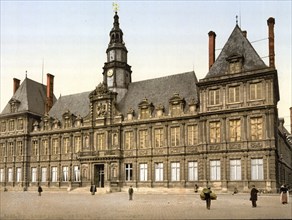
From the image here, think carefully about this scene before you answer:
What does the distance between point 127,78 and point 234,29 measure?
614 inches

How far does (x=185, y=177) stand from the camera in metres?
39.2

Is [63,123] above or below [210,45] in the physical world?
below

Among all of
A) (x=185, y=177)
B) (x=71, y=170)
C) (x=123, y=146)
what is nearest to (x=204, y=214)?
(x=185, y=177)

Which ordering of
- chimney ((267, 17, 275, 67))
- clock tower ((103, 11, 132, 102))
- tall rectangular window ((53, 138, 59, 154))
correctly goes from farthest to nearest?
tall rectangular window ((53, 138, 59, 154)) < clock tower ((103, 11, 132, 102)) < chimney ((267, 17, 275, 67))

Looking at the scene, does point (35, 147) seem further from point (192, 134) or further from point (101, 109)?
point (192, 134)

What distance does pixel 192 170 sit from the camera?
1540 inches

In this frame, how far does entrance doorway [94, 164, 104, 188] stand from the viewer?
44.6 meters

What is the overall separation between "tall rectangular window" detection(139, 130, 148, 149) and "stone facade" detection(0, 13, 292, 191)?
0.11 meters

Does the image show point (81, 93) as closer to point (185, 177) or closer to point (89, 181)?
point (89, 181)

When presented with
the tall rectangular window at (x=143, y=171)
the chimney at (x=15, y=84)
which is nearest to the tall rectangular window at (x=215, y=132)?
the tall rectangular window at (x=143, y=171)

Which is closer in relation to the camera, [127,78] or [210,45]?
[210,45]

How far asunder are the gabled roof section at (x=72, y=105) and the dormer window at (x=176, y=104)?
1317cm

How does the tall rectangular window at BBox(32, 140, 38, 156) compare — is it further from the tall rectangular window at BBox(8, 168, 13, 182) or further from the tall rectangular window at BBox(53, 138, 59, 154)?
the tall rectangular window at BBox(8, 168, 13, 182)

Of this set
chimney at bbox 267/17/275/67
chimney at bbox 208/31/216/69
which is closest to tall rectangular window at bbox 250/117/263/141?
chimney at bbox 267/17/275/67
